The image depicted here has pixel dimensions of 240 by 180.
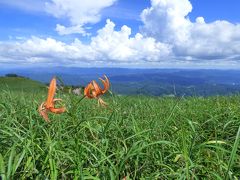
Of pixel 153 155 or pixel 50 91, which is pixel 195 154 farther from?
pixel 50 91

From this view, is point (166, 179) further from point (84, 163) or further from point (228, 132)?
point (228, 132)

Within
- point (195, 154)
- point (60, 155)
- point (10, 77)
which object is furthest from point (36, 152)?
point (10, 77)

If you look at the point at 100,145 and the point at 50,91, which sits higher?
the point at 50,91

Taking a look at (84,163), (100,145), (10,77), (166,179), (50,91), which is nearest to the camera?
(50,91)

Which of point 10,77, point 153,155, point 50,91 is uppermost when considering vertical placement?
point 50,91

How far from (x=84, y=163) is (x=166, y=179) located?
2.57ft

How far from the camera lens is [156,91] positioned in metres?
8.63

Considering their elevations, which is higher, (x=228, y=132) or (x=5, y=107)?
(x=5, y=107)

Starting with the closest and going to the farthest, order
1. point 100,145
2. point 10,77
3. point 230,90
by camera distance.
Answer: point 100,145 → point 230,90 → point 10,77

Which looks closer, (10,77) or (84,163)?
(84,163)

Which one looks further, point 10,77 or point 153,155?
point 10,77

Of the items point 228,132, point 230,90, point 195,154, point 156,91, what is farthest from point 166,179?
point 230,90

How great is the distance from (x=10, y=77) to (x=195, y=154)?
52.0 m

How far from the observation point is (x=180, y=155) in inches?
144
